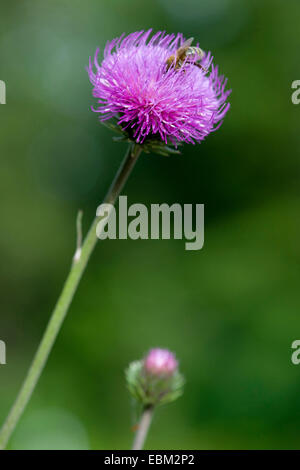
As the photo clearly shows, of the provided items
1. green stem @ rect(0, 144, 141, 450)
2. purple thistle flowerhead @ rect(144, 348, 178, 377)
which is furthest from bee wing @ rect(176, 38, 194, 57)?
purple thistle flowerhead @ rect(144, 348, 178, 377)

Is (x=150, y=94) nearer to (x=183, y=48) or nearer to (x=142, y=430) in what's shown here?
(x=183, y=48)

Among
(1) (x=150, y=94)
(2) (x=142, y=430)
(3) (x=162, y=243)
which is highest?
(3) (x=162, y=243)

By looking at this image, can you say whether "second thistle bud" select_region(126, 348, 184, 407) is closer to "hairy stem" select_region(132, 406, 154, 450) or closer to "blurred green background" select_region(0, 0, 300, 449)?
"hairy stem" select_region(132, 406, 154, 450)

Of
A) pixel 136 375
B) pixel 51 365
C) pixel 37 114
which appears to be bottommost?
pixel 136 375

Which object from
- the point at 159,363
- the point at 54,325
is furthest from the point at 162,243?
the point at 54,325

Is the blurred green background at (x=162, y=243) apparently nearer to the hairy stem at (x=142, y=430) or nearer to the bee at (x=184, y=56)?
the hairy stem at (x=142, y=430)

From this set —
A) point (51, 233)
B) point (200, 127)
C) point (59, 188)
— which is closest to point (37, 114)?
point (59, 188)
